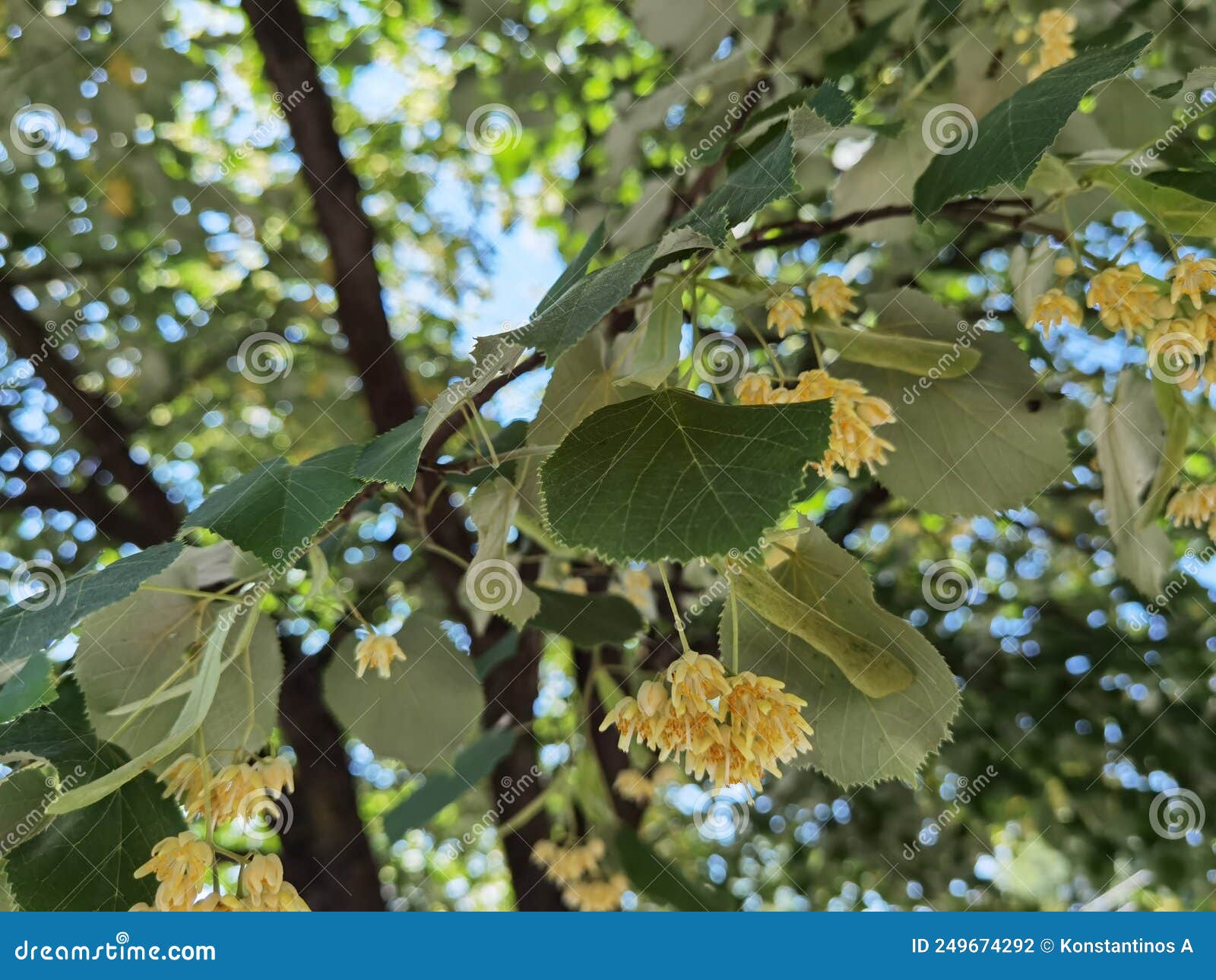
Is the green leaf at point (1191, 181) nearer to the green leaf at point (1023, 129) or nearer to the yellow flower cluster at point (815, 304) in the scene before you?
the green leaf at point (1023, 129)

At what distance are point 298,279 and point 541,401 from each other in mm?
2601

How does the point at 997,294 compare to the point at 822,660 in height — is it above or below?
below

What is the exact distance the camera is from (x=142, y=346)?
2.66 meters

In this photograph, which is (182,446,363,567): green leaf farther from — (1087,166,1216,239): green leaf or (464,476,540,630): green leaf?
(1087,166,1216,239): green leaf

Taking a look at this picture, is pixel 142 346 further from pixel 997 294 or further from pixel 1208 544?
pixel 1208 544

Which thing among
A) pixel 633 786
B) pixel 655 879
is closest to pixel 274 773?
pixel 655 879

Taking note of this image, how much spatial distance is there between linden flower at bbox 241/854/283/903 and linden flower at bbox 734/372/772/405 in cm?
50

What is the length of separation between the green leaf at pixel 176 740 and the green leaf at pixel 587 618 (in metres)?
0.41

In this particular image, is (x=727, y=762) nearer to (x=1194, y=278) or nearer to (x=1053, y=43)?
(x=1194, y=278)

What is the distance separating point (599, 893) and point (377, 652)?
1193mm

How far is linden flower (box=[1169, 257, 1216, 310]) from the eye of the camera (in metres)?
0.83

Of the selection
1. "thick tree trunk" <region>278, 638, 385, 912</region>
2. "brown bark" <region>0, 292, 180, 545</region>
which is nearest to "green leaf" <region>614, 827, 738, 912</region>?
"thick tree trunk" <region>278, 638, 385, 912</region>

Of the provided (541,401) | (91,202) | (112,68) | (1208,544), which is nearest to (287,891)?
(541,401)

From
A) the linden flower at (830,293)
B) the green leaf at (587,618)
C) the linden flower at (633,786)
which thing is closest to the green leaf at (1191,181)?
the linden flower at (830,293)
